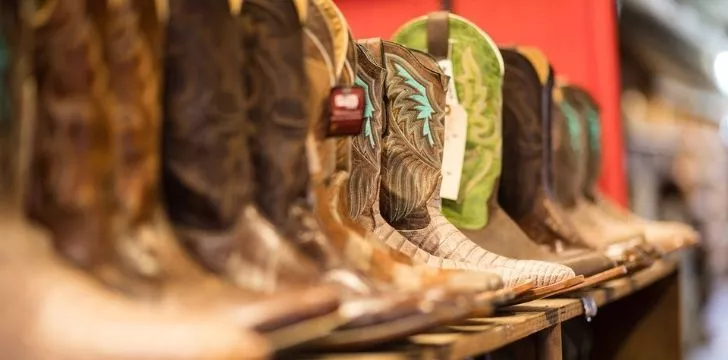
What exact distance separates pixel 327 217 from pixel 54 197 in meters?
0.39

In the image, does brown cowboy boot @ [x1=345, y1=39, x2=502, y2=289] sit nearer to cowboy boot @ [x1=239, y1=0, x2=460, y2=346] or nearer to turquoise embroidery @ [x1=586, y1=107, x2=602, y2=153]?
cowboy boot @ [x1=239, y1=0, x2=460, y2=346]

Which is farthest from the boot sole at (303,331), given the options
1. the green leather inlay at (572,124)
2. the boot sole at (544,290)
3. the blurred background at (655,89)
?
the green leather inlay at (572,124)

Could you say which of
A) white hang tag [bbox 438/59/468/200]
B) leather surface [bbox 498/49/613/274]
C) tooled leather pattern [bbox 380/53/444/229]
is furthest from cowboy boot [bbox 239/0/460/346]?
leather surface [bbox 498/49/613/274]

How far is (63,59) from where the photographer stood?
3.05ft

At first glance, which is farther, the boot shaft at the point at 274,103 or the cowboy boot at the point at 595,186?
the cowboy boot at the point at 595,186

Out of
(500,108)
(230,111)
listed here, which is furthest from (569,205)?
(230,111)

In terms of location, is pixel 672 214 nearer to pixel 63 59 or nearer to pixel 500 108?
pixel 500 108

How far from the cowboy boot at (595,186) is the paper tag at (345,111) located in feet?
5.08

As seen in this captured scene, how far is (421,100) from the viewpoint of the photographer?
1.65 metres

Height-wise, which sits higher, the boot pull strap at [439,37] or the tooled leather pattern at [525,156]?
the boot pull strap at [439,37]

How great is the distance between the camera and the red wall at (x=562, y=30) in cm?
294

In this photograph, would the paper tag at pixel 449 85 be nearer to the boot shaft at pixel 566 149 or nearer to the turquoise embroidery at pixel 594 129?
the boot shaft at pixel 566 149

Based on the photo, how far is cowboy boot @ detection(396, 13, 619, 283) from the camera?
75.8 inches

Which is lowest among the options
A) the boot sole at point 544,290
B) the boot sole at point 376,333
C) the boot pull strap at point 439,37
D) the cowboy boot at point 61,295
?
the boot sole at point 544,290
